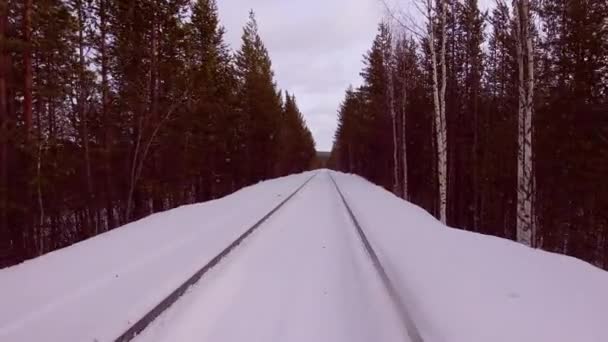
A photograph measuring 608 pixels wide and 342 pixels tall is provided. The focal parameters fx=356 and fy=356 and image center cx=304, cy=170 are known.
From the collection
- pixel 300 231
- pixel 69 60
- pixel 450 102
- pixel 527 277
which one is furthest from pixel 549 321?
pixel 450 102

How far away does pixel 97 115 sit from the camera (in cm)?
1800

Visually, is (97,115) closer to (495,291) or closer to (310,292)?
(310,292)

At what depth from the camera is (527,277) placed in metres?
5.05

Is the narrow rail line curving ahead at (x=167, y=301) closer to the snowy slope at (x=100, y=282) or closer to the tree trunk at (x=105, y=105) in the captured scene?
the snowy slope at (x=100, y=282)

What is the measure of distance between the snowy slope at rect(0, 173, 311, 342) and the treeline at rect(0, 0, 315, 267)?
6840 mm

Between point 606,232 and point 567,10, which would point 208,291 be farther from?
point 567,10

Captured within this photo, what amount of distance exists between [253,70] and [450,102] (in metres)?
21.4

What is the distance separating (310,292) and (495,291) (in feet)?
7.81

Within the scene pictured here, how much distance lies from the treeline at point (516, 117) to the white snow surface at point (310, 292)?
18.3 feet

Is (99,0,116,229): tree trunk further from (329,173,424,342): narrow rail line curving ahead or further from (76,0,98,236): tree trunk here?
(329,173,424,342): narrow rail line curving ahead

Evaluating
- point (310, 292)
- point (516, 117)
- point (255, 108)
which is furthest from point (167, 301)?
point (255, 108)

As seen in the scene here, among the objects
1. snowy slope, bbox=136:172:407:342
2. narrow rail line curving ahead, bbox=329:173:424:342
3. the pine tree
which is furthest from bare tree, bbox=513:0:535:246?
the pine tree

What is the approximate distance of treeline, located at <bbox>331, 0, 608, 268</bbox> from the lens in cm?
1291

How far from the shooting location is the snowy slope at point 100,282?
3.79 m
